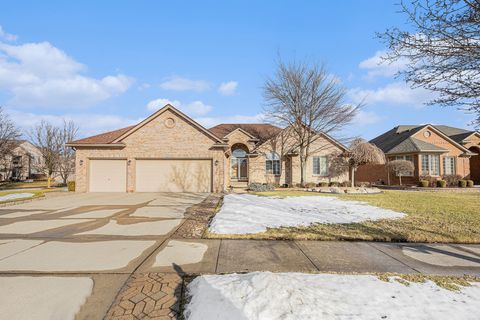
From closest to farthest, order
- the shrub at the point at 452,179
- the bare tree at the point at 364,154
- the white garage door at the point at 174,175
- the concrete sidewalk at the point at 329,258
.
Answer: the concrete sidewalk at the point at 329,258
the white garage door at the point at 174,175
the bare tree at the point at 364,154
the shrub at the point at 452,179

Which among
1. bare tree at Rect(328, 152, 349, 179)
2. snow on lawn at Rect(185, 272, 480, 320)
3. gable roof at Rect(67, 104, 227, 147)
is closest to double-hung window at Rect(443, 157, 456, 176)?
bare tree at Rect(328, 152, 349, 179)

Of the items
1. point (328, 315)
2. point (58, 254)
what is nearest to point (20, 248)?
point (58, 254)

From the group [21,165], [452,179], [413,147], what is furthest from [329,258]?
[21,165]

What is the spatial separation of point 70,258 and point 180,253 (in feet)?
6.69

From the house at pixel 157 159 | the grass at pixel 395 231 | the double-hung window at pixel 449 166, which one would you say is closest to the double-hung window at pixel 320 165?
the house at pixel 157 159

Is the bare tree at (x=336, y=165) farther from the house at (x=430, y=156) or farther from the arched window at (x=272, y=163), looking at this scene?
the house at (x=430, y=156)

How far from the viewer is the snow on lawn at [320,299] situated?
2.64 metres

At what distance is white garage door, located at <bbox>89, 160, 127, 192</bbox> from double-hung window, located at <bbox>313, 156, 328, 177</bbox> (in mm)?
16094

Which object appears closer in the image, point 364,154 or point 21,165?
point 364,154

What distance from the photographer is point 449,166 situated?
982 inches

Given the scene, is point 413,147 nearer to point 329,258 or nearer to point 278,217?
point 278,217

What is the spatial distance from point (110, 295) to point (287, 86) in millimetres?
20607

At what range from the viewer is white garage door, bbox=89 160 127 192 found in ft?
55.9

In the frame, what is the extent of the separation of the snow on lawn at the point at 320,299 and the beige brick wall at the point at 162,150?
13863 mm
